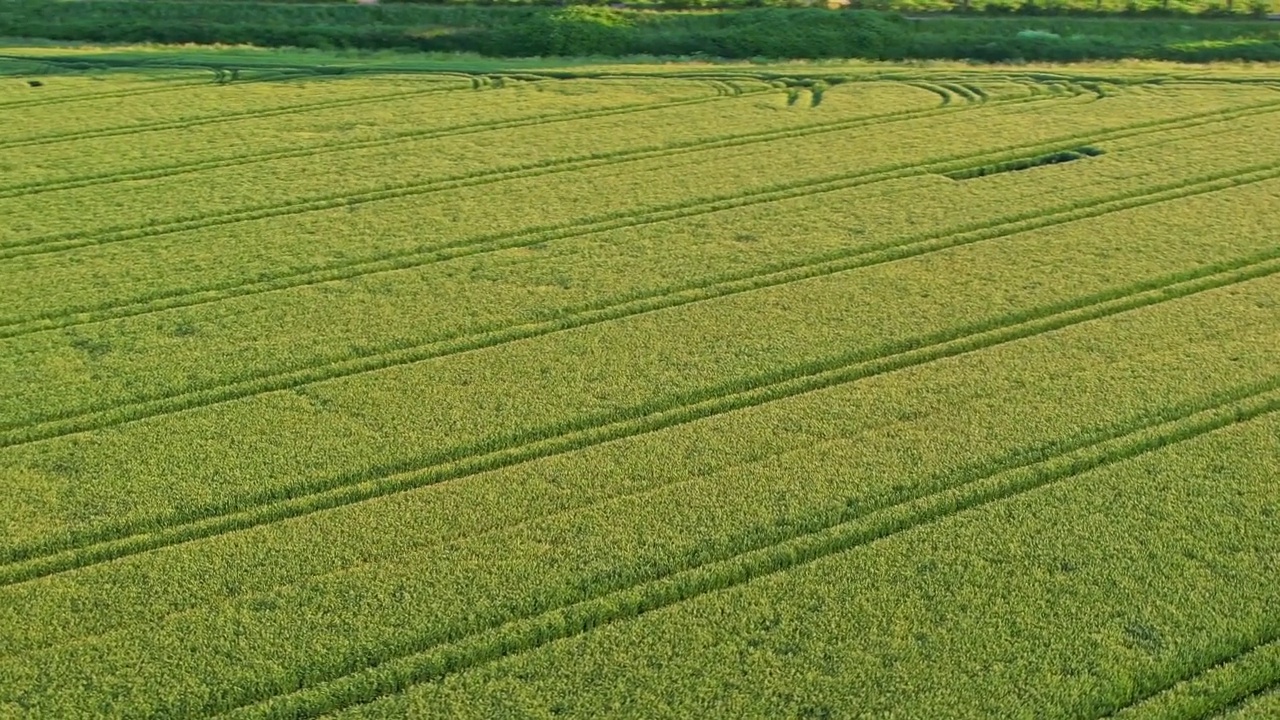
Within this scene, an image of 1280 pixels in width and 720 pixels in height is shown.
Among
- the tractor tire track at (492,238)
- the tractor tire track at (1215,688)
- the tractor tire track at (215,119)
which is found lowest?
the tractor tire track at (1215,688)

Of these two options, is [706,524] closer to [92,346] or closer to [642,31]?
[92,346]

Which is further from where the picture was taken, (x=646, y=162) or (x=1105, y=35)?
(x=1105, y=35)

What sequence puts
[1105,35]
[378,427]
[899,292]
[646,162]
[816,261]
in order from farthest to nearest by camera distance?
[1105,35], [646,162], [816,261], [899,292], [378,427]

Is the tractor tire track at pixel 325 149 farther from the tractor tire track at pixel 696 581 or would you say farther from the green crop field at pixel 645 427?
the tractor tire track at pixel 696 581

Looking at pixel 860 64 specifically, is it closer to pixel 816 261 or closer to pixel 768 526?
pixel 816 261

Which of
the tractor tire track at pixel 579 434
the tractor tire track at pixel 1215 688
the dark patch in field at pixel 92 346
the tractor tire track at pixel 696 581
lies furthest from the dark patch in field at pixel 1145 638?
the dark patch in field at pixel 92 346

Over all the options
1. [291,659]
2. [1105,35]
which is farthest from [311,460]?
[1105,35]

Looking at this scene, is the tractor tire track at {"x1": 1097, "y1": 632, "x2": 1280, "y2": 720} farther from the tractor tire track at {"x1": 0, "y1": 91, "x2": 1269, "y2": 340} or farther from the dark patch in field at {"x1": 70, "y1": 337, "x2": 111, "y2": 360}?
the dark patch in field at {"x1": 70, "y1": 337, "x2": 111, "y2": 360}
